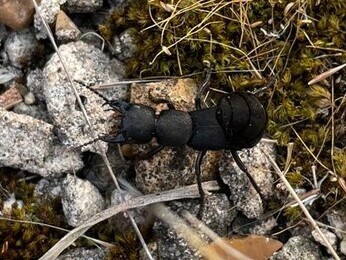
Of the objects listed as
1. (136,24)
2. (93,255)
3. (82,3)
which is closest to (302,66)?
(136,24)

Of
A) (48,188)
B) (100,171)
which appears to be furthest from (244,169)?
(48,188)

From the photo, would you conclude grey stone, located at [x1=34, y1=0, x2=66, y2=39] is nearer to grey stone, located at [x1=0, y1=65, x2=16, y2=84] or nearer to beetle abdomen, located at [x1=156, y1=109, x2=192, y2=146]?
grey stone, located at [x1=0, y1=65, x2=16, y2=84]

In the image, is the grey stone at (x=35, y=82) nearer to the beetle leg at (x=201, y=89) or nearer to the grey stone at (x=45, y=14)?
the grey stone at (x=45, y=14)

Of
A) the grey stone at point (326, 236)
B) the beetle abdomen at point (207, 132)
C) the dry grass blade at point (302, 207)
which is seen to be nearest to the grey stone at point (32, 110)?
the beetle abdomen at point (207, 132)

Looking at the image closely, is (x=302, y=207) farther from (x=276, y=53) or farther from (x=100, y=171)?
(x=100, y=171)

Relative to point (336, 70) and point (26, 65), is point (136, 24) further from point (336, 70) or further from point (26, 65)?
point (336, 70)
